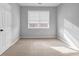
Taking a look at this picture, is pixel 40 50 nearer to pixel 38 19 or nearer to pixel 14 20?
pixel 14 20

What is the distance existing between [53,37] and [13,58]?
5840 mm

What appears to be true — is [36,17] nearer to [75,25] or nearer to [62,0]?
[75,25]

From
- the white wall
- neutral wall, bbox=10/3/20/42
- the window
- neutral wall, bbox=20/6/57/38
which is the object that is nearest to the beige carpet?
the white wall

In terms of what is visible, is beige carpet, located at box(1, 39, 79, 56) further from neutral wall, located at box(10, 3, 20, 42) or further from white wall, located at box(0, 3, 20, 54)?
neutral wall, located at box(10, 3, 20, 42)

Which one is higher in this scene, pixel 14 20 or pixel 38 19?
pixel 38 19

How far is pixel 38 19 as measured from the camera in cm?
898

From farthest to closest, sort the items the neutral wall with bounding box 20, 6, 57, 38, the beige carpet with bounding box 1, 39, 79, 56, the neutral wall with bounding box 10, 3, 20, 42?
the neutral wall with bounding box 20, 6, 57, 38, the neutral wall with bounding box 10, 3, 20, 42, the beige carpet with bounding box 1, 39, 79, 56

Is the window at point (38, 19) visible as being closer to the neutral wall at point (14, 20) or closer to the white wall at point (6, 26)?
the neutral wall at point (14, 20)

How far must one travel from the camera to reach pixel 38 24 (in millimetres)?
9000

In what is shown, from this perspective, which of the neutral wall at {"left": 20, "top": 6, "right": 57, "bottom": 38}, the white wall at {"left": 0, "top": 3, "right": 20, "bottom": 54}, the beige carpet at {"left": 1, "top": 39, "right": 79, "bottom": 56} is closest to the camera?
the beige carpet at {"left": 1, "top": 39, "right": 79, "bottom": 56}

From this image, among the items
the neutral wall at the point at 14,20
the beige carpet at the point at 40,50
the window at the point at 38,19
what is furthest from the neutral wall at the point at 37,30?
the beige carpet at the point at 40,50

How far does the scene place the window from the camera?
351 inches

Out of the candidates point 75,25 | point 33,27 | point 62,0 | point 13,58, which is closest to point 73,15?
point 75,25

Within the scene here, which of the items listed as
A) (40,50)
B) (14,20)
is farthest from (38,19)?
(40,50)
